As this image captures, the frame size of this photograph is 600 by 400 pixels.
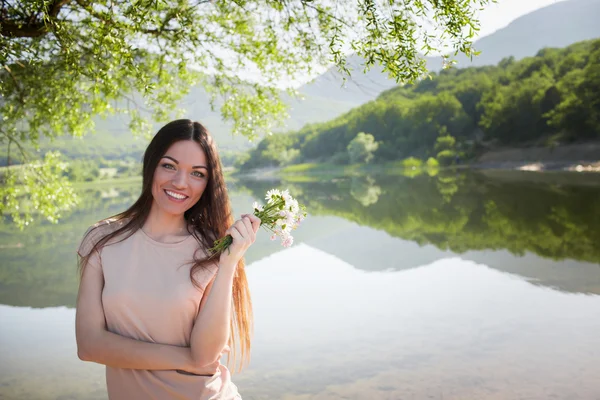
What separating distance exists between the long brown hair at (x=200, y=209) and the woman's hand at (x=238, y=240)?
246 millimetres

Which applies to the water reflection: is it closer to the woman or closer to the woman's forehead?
the woman

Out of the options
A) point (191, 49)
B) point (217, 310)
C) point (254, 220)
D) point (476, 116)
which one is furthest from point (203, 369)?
point (476, 116)

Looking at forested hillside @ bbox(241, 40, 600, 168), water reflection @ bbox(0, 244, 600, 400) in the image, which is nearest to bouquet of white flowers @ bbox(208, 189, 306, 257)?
water reflection @ bbox(0, 244, 600, 400)

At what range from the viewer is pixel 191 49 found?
1010 centimetres

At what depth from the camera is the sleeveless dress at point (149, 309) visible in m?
2.84

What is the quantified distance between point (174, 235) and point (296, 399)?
4392 millimetres

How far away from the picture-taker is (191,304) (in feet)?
9.54

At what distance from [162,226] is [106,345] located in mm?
724

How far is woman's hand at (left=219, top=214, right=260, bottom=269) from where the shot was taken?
2.76 m

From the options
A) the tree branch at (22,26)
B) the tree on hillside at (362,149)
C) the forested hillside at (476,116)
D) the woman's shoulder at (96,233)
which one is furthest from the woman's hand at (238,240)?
the tree on hillside at (362,149)

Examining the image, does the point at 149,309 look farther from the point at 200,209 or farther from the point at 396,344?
the point at 396,344

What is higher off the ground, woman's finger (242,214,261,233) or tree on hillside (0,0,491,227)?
tree on hillside (0,0,491,227)

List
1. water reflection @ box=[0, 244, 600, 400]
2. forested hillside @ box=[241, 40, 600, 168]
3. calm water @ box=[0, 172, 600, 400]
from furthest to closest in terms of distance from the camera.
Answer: forested hillside @ box=[241, 40, 600, 168] → calm water @ box=[0, 172, 600, 400] → water reflection @ box=[0, 244, 600, 400]

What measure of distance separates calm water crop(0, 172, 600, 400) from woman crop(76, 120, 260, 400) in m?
4.40
